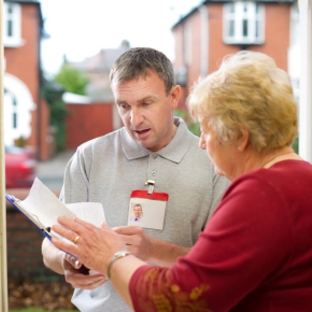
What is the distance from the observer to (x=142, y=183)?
5.43 feet

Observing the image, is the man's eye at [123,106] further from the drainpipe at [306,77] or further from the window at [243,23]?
the window at [243,23]

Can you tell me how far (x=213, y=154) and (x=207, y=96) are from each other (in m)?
0.14

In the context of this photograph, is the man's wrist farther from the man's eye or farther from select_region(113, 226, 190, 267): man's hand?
the man's eye

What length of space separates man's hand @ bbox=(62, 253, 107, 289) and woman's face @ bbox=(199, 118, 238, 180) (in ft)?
1.65

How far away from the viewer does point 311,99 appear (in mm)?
2188

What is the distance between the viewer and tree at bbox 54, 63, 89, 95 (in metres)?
5.09

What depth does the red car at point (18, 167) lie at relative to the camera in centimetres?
503

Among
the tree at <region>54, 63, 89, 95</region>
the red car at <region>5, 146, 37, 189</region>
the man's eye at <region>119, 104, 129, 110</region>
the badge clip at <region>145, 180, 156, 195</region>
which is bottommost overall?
the red car at <region>5, 146, 37, 189</region>

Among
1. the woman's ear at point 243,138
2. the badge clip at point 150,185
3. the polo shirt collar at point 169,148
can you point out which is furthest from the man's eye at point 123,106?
the woman's ear at point 243,138

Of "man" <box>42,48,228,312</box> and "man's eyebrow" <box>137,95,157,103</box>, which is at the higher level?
"man's eyebrow" <box>137,95,157,103</box>

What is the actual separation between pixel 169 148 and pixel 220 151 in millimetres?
500

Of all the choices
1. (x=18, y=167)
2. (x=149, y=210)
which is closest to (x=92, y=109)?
(x=18, y=167)

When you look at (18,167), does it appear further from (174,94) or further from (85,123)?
(174,94)

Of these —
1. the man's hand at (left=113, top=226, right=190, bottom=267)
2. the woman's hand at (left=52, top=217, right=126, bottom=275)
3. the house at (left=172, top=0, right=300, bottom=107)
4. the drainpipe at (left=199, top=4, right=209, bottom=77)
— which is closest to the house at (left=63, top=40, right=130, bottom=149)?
the house at (left=172, top=0, right=300, bottom=107)
